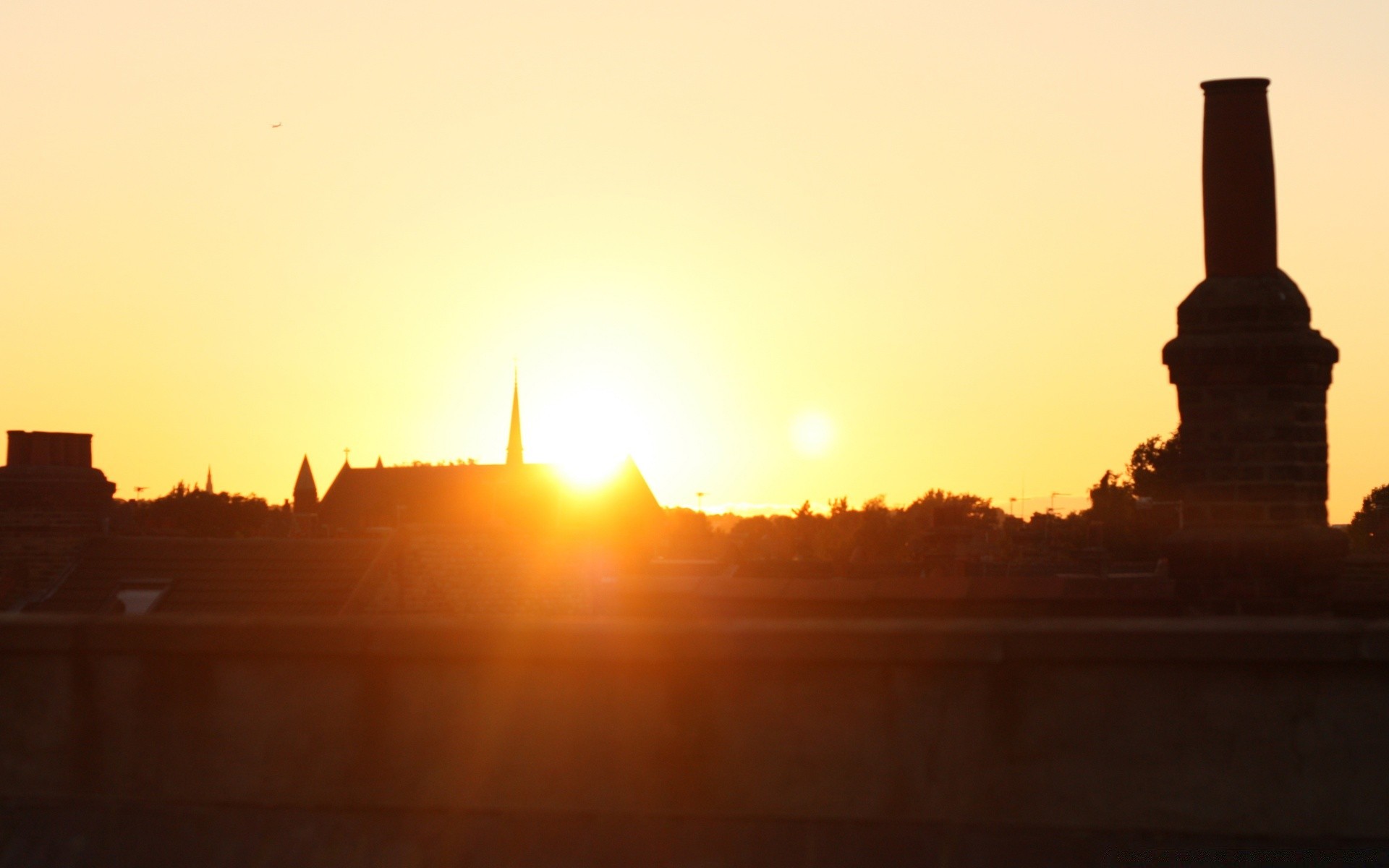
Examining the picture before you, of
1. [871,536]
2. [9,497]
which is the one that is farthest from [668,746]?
[9,497]

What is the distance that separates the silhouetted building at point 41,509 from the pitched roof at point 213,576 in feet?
1.17

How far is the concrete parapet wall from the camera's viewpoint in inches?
202

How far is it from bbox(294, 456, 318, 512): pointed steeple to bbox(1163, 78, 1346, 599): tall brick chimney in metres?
169

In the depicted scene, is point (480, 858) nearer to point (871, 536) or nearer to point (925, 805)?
point (925, 805)

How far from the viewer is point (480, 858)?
5422mm

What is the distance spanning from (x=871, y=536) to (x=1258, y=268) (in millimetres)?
12407

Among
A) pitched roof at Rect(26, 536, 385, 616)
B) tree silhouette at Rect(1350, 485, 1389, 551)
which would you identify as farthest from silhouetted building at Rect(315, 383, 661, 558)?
pitched roof at Rect(26, 536, 385, 616)

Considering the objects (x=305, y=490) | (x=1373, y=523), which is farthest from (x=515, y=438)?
(x=1373, y=523)

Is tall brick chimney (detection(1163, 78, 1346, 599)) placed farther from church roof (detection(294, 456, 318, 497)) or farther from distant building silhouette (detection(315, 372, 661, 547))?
church roof (detection(294, 456, 318, 497))

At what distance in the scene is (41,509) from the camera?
25438mm

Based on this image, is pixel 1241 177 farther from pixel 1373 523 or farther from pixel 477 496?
pixel 477 496

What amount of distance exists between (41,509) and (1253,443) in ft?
70.6

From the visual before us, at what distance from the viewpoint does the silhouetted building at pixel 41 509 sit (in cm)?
2469

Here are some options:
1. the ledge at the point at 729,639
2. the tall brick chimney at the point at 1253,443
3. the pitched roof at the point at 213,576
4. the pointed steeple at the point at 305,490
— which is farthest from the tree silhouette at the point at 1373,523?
the pointed steeple at the point at 305,490
